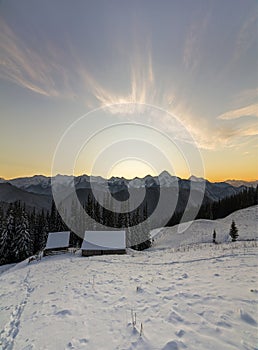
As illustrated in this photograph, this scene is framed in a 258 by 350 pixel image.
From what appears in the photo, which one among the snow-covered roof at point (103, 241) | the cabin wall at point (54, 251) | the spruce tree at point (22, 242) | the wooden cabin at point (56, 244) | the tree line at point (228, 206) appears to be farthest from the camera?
the tree line at point (228, 206)

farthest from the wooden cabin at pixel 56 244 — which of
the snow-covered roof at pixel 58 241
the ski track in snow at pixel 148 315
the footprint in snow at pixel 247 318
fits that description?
the footprint in snow at pixel 247 318

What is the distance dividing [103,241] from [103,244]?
0.88 m

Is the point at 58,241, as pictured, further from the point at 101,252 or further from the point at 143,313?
the point at 143,313

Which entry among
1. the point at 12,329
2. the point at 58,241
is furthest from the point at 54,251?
the point at 12,329

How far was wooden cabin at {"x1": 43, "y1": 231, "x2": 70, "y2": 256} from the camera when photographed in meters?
42.6

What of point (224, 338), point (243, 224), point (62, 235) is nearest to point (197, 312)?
point (224, 338)

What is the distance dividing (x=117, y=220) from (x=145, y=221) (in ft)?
28.5

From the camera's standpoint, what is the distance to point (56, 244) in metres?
43.8

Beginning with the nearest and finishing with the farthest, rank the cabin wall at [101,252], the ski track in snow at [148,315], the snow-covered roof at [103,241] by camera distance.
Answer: the ski track in snow at [148,315] → the cabin wall at [101,252] → the snow-covered roof at [103,241]

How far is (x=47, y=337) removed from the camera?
5949mm

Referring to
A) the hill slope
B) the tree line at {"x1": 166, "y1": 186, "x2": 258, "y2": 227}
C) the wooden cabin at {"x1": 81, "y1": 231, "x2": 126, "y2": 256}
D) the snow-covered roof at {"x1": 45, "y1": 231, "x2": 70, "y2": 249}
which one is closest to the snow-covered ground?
the wooden cabin at {"x1": 81, "y1": 231, "x2": 126, "y2": 256}

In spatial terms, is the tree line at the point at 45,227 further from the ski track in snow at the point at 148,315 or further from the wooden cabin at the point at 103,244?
the ski track in snow at the point at 148,315

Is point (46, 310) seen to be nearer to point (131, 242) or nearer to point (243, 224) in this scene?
point (131, 242)

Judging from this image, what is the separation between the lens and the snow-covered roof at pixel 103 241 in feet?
126
